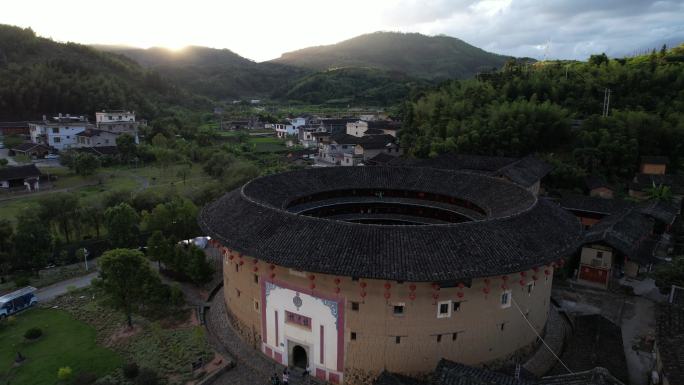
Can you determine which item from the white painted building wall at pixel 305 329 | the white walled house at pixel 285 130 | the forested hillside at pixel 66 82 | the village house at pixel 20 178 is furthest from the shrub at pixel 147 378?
the forested hillside at pixel 66 82

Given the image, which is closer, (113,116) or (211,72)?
(113,116)

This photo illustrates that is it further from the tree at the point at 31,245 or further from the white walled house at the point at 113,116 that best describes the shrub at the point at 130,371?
the white walled house at the point at 113,116

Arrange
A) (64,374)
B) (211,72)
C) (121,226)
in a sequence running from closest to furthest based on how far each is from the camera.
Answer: (64,374) → (121,226) → (211,72)

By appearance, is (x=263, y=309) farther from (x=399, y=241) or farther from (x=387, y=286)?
(x=399, y=241)

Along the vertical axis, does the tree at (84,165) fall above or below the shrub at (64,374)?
above

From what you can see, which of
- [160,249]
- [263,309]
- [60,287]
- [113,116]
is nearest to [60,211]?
[60,287]

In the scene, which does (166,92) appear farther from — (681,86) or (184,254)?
(681,86)

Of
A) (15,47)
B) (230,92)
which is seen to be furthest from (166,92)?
(230,92)
